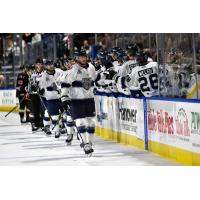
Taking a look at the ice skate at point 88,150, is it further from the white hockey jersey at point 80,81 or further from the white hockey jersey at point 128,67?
the white hockey jersey at point 128,67

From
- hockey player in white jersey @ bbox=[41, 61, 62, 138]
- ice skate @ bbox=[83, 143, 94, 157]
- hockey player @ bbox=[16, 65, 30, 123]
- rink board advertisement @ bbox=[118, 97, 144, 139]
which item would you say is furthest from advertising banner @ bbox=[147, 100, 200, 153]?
hockey player @ bbox=[16, 65, 30, 123]

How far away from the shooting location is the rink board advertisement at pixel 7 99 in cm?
2539

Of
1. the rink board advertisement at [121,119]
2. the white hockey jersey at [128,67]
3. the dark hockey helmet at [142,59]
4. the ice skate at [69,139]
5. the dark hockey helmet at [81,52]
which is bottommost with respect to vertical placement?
the ice skate at [69,139]

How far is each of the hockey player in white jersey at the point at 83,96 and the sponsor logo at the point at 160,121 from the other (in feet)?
3.00

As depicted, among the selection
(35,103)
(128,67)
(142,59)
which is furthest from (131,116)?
(35,103)

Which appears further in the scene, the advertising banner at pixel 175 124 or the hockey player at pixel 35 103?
the hockey player at pixel 35 103

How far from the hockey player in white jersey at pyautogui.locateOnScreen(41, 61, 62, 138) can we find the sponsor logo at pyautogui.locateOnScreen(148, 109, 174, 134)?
12.8 feet

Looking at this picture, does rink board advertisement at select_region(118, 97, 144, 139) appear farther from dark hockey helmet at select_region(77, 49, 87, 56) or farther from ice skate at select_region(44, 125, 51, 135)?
ice skate at select_region(44, 125, 51, 135)

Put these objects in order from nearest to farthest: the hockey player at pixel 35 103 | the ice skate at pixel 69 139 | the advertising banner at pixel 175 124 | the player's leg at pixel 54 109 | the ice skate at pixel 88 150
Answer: the advertising banner at pixel 175 124, the ice skate at pixel 88 150, the ice skate at pixel 69 139, the player's leg at pixel 54 109, the hockey player at pixel 35 103

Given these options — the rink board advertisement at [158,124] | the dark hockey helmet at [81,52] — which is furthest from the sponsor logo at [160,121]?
the dark hockey helmet at [81,52]

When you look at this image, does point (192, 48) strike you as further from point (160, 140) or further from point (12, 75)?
point (12, 75)

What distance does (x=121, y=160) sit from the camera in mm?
11148

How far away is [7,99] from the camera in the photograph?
84.7 ft

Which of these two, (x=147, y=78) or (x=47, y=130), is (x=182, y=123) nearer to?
(x=147, y=78)
